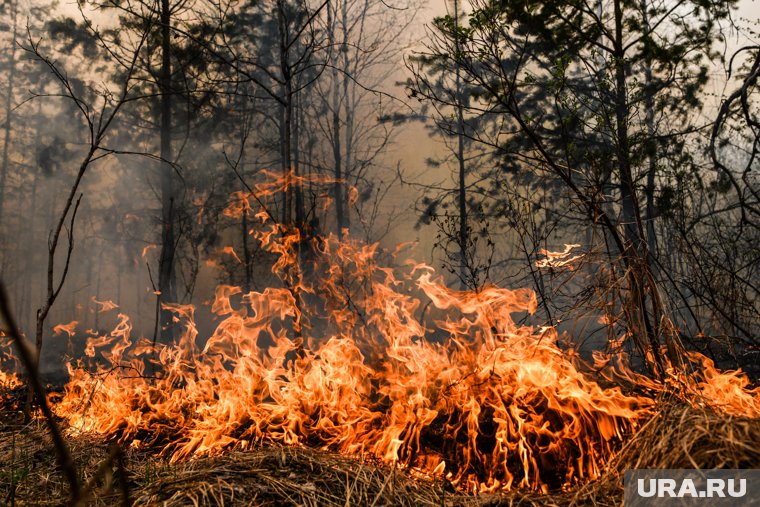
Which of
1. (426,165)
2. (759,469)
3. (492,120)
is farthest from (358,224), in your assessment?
(759,469)

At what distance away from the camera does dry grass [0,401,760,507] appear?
2164mm

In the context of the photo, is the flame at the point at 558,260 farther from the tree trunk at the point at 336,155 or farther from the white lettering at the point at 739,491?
the tree trunk at the point at 336,155

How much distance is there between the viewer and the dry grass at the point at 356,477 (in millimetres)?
2164

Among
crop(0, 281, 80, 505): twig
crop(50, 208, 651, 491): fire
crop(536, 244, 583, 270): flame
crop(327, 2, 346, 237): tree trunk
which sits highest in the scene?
crop(327, 2, 346, 237): tree trunk

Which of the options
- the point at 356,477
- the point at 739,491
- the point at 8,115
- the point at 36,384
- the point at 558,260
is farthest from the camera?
the point at 8,115

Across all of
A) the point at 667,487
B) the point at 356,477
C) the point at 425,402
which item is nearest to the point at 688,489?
the point at 667,487

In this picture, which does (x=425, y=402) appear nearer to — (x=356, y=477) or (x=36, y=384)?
(x=356, y=477)

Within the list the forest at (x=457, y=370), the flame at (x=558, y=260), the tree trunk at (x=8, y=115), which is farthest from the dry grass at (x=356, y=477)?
the tree trunk at (x=8, y=115)

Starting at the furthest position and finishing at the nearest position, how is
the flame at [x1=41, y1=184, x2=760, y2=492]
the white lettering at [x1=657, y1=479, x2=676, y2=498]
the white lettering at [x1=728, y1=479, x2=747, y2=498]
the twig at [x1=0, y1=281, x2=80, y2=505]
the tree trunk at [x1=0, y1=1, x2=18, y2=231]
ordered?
the tree trunk at [x1=0, y1=1, x2=18, y2=231] < the flame at [x1=41, y1=184, x2=760, y2=492] < the white lettering at [x1=657, y1=479, x2=676, y2=498] < the white lettering at [x1=728, y1=479, x2=747, y2=498] < the twig at [x1=0, y1=281, x2=80, y2=505]

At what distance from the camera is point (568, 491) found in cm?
285

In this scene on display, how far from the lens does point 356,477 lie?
264 cm

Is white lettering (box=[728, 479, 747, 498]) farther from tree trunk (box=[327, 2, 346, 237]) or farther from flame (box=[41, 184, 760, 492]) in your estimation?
tree trunk (box=[327, 2, 346, 237])

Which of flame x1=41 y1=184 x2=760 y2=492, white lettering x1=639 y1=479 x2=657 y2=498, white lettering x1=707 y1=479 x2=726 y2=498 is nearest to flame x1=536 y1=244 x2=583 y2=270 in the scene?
flame x1=41 y1=184 x2=760 y2=492

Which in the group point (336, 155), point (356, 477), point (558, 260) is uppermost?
point (336, 155)
